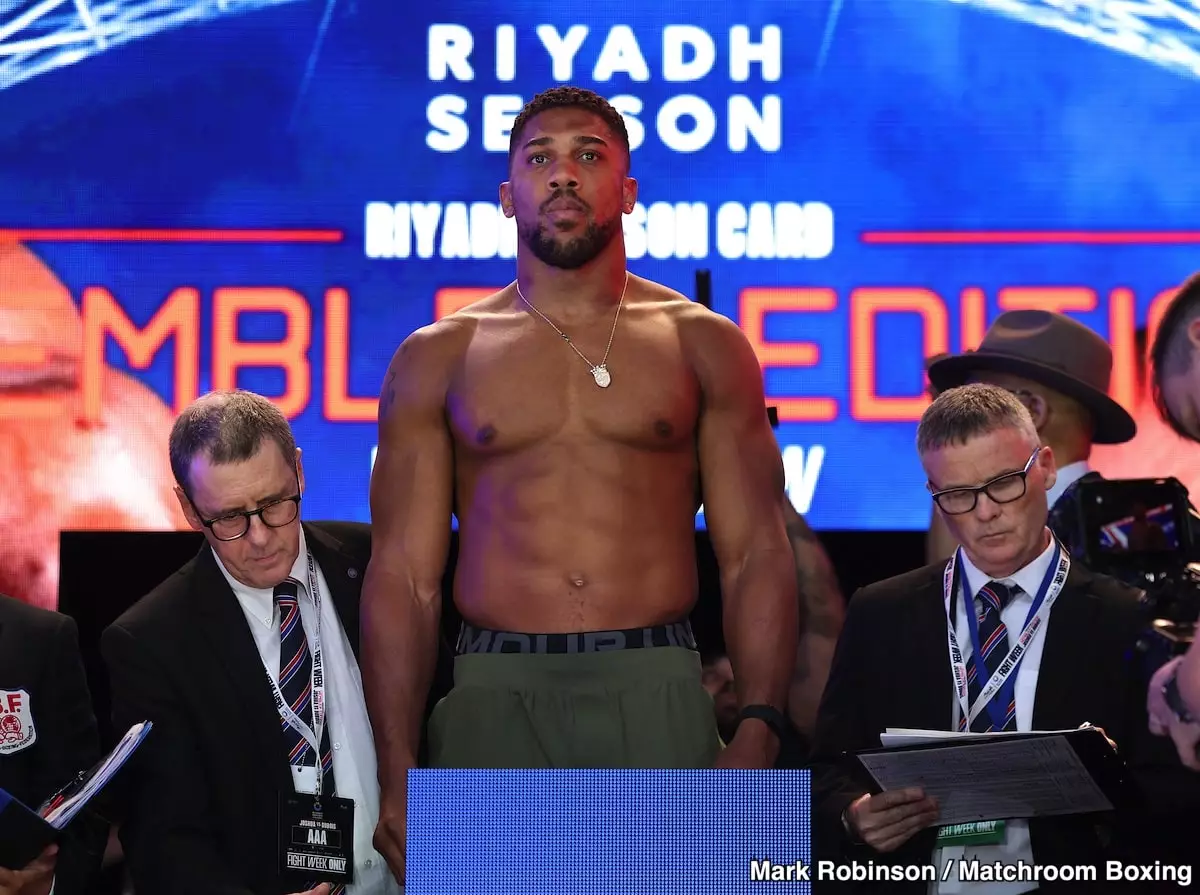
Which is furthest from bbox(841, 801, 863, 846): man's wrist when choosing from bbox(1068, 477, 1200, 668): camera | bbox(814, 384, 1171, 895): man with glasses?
bbox(1068, 477, 1200, 668): camera

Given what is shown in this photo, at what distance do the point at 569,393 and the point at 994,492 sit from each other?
0.80m

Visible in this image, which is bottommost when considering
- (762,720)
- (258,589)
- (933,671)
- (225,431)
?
(762,720)

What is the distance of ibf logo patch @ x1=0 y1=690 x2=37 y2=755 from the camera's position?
270cm

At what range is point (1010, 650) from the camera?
254cm

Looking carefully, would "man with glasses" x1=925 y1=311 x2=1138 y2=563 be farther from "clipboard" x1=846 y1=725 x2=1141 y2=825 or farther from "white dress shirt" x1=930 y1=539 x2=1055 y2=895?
"clipboard" x1=846 y1=725 x2=1141 y2=825

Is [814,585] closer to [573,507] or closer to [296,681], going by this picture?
[573,507]

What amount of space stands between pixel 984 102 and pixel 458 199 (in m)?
1.58

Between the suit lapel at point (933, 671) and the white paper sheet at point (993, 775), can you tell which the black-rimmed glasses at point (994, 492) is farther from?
the white paper sheet at point (993, 775)

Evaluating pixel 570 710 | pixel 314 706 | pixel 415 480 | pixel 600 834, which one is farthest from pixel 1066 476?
pixel 600 834

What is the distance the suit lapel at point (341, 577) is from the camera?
2863 millimetres

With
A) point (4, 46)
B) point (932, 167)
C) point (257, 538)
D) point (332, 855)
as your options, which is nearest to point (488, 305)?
point (257, 538)

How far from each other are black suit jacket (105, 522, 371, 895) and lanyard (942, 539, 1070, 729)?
1.10 meters

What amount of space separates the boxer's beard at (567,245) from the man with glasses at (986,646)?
0.71 m

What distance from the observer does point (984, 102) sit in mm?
4688
